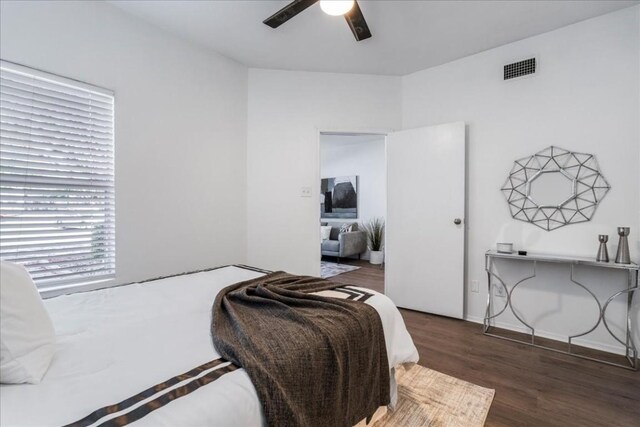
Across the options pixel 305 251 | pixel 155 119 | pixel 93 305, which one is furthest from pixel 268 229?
pixel 93 305

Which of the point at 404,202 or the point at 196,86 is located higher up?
the point at 196,86

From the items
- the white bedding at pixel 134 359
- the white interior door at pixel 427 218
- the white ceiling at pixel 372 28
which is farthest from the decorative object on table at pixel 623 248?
the white bedding at pixel 134 359

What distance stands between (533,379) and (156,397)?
7.45 ft

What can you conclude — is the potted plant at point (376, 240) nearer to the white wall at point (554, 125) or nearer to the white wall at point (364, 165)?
the white wall at point (364, 165)

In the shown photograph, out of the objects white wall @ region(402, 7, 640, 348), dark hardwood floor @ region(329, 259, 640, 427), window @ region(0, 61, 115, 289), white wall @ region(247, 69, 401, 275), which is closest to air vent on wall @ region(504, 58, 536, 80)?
white wall @ region(402, 7, 640, 348)

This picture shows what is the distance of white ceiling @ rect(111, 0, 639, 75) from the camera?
2.27 metres

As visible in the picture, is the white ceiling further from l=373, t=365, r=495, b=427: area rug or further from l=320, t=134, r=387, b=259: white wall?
l=320, t=134, r=387, b=259: white wall

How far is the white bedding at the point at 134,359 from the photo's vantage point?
0.71 m

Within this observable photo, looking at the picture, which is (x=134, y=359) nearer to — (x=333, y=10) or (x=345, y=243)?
(x=333, y=10)

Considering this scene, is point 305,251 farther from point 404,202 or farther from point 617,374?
point 617,374

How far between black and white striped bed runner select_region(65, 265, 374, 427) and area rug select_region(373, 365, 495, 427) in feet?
3.54

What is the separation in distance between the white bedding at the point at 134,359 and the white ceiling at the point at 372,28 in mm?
2144

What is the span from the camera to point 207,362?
3.02ft

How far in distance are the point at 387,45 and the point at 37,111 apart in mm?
2774
